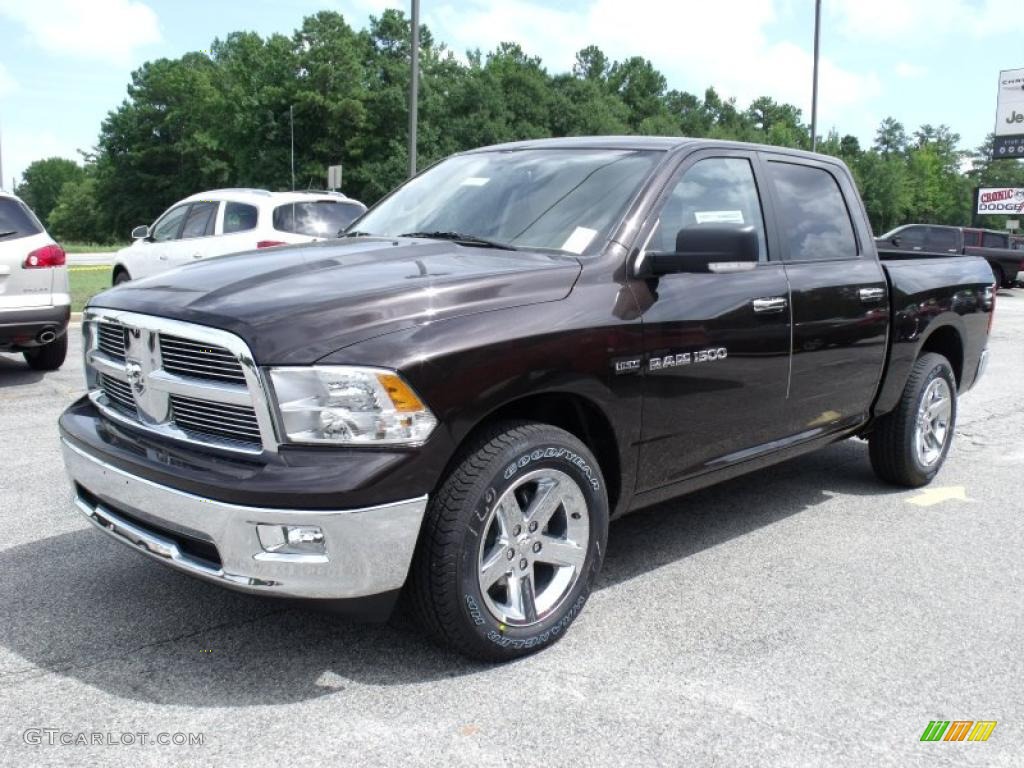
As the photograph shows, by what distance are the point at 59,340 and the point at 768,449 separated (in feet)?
22.7

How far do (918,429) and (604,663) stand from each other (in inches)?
120

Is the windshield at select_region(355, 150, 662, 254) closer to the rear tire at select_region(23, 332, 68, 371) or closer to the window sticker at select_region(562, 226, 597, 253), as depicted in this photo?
the window sticker at select_region(562, 226, 597, 253)

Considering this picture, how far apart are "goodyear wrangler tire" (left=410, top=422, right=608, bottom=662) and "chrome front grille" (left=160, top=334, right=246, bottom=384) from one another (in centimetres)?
72

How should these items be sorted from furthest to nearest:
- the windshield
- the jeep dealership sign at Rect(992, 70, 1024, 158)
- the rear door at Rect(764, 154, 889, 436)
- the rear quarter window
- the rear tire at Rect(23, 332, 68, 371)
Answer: the jeep dealership sign at Rect(992, 70, 1024, 158), the rear tire at Rect(23, 332, 68, 371), the rear quarter window, the rear door at Rect(764, 154, 889, 436), the windshield

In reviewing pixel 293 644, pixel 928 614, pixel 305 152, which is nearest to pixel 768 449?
pixel 928 614

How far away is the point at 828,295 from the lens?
14.8 feet

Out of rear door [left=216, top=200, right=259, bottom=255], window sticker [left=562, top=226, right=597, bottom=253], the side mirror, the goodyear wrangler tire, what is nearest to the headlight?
the goodyear wrangler tire

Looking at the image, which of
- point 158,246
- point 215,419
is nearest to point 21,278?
point 158,246

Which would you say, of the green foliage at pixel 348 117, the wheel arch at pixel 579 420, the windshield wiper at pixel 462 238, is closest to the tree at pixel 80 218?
the green foliage at pixel 348 117

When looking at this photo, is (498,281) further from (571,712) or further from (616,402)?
(571,712)

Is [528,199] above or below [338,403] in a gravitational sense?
above

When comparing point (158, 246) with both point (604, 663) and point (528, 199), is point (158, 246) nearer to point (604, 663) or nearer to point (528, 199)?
point (528, 199)

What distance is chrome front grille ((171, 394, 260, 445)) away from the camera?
288 cm

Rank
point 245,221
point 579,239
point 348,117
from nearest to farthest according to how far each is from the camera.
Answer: point 579,239
point 245,221
point 348,117
